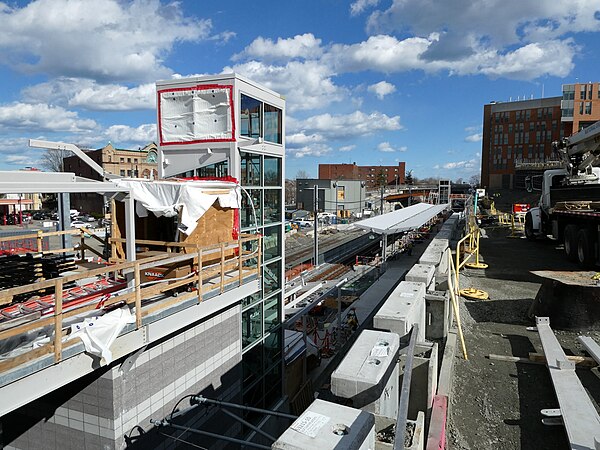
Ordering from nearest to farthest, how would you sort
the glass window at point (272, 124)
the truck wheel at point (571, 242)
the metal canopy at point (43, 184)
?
the metal canopy at point (43, 184)
the glass window at point (272, 124)
the truck wheel at point (571, 242)

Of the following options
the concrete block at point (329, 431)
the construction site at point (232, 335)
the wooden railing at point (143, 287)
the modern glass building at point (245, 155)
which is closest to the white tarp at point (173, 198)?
the construction site at point (232, 335)

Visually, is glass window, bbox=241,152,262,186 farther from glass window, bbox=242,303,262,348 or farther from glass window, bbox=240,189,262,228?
glass window, bbox=242,303,262,348

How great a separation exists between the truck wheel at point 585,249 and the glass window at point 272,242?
10.7 m

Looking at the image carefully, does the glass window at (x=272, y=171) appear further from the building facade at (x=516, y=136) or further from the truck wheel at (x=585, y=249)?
the building facade at (x=516, y=136)

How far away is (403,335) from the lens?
4320 mm

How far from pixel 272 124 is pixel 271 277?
12.3ft

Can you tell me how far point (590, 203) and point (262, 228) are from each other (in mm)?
14258

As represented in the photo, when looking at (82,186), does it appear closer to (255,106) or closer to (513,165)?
(255,106)

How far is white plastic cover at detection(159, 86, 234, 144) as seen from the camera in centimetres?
874

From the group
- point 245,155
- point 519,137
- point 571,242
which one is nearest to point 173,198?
point 245,155

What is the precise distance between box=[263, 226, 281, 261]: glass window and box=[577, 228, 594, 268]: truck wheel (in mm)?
10725

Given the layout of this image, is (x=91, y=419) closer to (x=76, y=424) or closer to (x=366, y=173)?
(x=76, y=424)

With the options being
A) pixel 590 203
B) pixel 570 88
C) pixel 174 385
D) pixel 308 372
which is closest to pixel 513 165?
pixel 570 88

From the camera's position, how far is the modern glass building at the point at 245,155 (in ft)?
28.8
